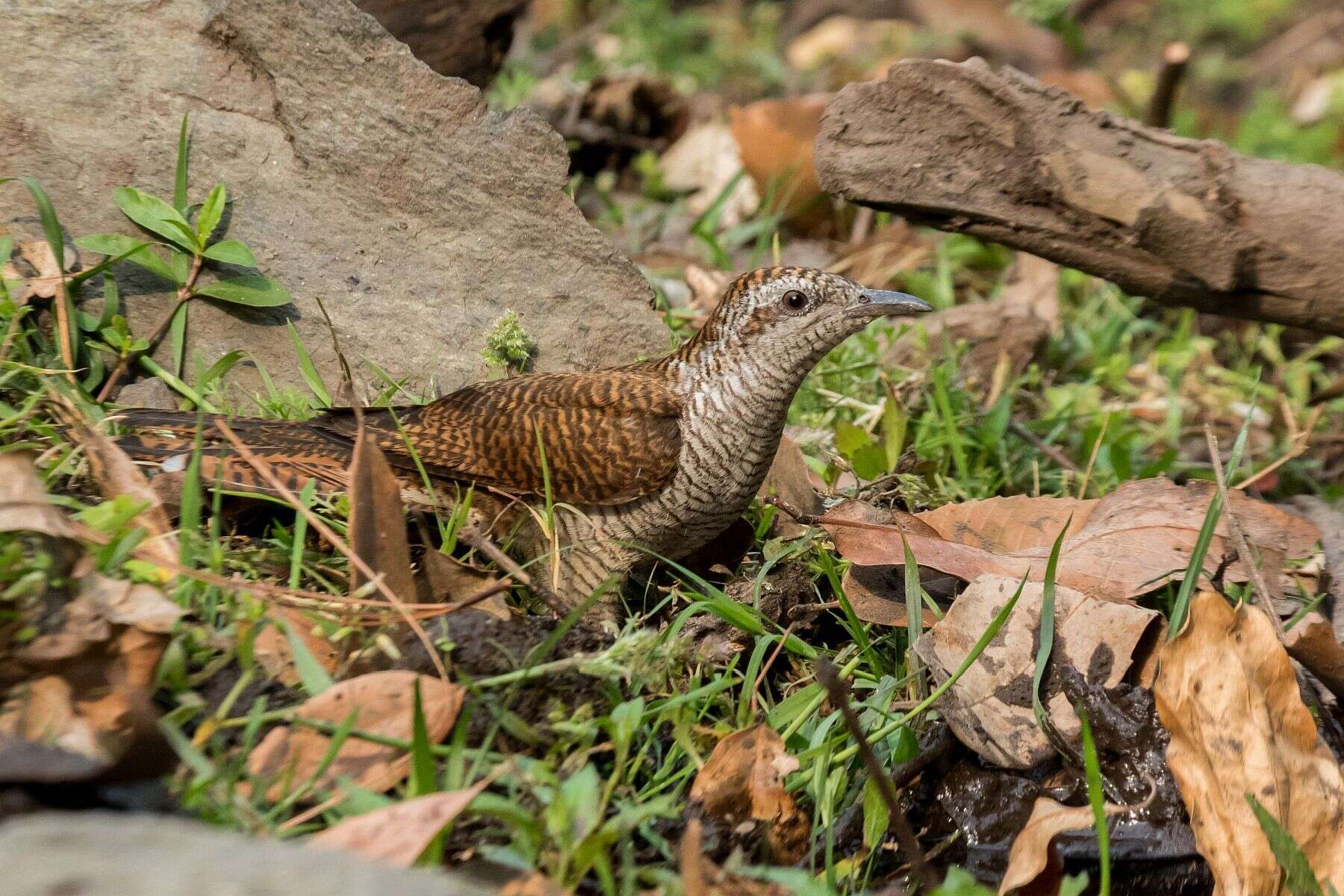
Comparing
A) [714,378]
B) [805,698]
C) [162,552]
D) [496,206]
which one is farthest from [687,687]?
[496,206]

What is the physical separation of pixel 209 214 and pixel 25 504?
1.51m

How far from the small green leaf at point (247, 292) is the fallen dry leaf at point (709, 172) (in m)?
2.58

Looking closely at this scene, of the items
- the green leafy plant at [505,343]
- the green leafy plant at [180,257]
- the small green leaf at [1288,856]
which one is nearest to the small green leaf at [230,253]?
the green leafy plant at [180,257]

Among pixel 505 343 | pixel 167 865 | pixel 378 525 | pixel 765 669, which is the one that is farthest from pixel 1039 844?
pixel 505 343

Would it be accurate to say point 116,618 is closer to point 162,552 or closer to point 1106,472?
point 162,552

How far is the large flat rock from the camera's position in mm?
3715

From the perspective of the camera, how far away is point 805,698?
3000 mm

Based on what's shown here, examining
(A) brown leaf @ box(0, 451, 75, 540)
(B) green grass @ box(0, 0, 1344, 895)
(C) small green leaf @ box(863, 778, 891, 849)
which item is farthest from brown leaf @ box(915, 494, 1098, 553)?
(A) brown leaf @ box(0, 451, 75, 540)

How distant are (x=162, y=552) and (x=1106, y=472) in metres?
3.06

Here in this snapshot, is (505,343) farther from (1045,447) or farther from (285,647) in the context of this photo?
(1045,447)

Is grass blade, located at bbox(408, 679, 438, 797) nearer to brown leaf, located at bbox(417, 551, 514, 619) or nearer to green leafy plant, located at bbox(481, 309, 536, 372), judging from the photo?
brown leaf, located at bbox(417, 551, 514, 619)

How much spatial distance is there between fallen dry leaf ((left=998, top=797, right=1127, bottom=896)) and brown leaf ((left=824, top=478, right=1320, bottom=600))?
0.71 meters

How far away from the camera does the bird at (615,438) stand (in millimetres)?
3371

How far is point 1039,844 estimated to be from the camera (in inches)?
100.0
